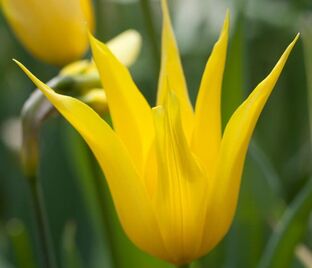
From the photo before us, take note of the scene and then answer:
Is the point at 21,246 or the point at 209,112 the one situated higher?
the point at 209,112

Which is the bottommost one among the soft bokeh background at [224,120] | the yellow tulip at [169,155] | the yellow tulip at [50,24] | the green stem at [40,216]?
the soft bokeh background at [224,120]

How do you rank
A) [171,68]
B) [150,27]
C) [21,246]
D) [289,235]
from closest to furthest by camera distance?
[171,68], [289,235], [21,246], [150,27]

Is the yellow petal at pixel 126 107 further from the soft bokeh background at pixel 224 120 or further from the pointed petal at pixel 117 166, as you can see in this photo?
the soft bokeh background at pixel 224 120

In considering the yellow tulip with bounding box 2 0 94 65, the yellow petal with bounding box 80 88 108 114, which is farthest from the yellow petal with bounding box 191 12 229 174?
the yellow tulip with bounding box 2 0 94 65

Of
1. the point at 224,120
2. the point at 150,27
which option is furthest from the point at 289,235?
the point at 150,27

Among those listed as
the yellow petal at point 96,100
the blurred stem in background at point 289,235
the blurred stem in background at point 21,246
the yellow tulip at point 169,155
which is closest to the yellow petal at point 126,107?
the yellow tulip at point 169,155

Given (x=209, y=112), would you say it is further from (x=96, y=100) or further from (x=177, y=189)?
(x=96, y=100)

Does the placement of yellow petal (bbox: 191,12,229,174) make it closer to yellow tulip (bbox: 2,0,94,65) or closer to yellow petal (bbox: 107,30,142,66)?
yellow petal (bbox: 107,30,142,66)
